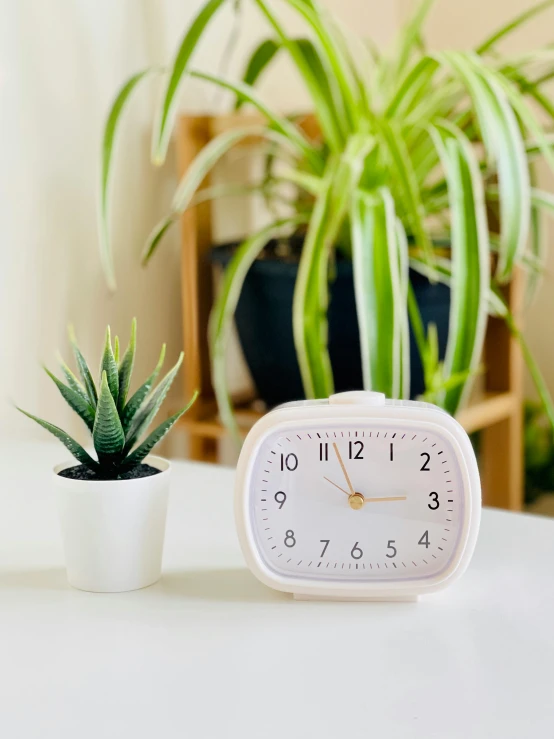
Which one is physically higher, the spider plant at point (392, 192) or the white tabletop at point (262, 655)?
the spider plant at point (392, 192)

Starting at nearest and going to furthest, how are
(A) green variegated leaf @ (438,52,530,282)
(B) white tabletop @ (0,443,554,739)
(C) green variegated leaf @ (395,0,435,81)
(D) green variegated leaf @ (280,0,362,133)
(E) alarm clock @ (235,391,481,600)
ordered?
(B) white tabletop @ (0,443,554,739) < (E) alarm clock @ (235,391,481,600) < (A) green variegated leaf @ (438,52,530,282) < (D) green variegated leaf @ (280,0,362,133) < (C) green variegated leaf @ (395,0,435,81)

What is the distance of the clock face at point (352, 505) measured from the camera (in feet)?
1.92

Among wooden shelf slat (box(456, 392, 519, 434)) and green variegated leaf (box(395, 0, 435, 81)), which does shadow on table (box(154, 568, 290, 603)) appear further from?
green variegated leaf (box(395, 0, 435, 81))

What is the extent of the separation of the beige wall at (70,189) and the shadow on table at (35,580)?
550mm

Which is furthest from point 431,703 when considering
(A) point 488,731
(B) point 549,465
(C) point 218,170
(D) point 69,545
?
(B) point 549,465

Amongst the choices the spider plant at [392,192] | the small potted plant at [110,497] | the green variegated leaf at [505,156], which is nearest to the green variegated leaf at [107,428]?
the small potted plant at [110,497]

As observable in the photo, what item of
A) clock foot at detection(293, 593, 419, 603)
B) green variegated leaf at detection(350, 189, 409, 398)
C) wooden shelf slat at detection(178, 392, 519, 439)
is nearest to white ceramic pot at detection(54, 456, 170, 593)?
clock foot at detection(293, 593, 419, 603)

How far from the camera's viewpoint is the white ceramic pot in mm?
604

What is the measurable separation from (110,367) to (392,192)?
0.66m

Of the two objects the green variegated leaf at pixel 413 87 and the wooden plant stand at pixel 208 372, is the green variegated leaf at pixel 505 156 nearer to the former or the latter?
the green variegated leaf at pixel 413 87

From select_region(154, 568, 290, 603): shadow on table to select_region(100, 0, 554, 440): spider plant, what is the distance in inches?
15.3

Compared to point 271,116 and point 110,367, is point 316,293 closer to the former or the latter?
point 271,116

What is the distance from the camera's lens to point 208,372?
1.40m

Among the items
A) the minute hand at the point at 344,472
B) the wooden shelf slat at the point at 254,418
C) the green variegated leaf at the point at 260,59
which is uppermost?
the green variegated leaf at the point at 260,59
